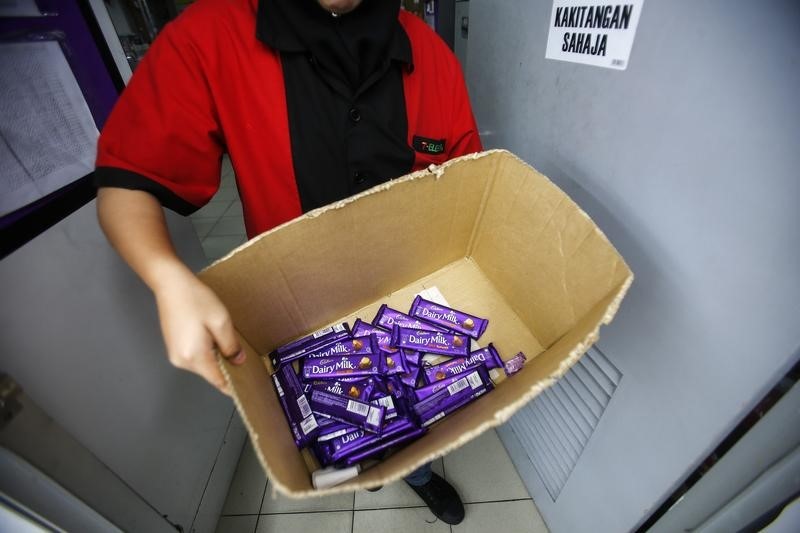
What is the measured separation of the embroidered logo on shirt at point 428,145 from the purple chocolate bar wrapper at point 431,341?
1.42 ft

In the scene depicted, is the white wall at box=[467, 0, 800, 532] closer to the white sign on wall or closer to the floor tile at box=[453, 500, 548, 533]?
the white sign on wall

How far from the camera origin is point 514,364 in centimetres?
74

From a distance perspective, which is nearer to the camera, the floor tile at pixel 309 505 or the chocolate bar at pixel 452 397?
the chocolate bar at pixel 452 397

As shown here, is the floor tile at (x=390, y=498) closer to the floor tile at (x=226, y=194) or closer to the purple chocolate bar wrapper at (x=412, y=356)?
the purple chocolate bar wrapper at (x=412, y=356)

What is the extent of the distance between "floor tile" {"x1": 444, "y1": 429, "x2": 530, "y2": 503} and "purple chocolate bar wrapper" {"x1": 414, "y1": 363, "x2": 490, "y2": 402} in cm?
71

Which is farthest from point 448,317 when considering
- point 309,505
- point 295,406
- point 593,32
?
point 309,505

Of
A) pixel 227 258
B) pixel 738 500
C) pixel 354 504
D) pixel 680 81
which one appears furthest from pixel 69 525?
pixel 680 81

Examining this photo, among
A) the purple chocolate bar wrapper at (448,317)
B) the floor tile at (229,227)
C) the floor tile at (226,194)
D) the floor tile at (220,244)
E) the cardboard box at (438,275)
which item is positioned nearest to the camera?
the cardboard box at (438,275)

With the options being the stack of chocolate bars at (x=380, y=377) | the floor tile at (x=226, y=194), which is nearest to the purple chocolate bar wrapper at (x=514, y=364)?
the stack of chocolate bars at (x=380, y=377)

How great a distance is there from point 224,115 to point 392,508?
1.27 meters

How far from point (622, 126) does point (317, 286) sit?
66cm

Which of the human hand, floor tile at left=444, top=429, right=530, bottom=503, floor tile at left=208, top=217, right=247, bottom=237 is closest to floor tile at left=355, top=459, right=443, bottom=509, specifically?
floor tile at left=444, top=429, right=530, bottom=503

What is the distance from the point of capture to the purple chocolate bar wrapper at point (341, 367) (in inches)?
29.7

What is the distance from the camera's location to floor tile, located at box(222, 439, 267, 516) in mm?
1184
